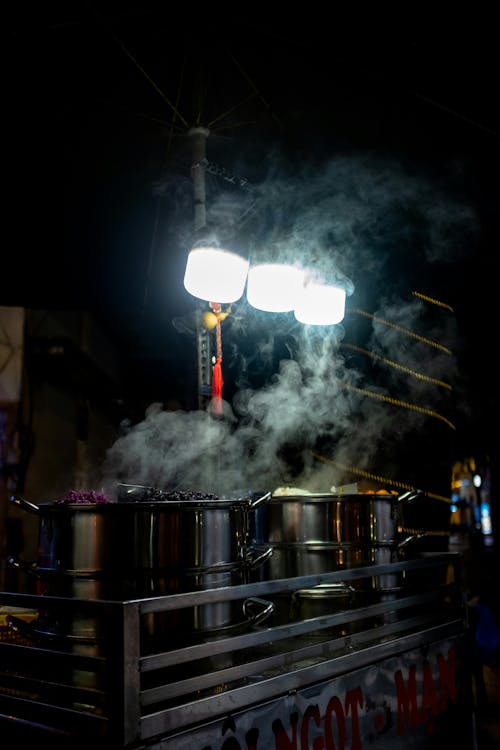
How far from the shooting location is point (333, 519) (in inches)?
120

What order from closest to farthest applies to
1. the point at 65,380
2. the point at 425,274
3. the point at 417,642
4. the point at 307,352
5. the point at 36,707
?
the point at 36,707 < the point at 417,642 < the point at 307,352 < the point at 425,274 < the point at 65,380

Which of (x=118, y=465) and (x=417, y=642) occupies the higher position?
(x=118, y=465)

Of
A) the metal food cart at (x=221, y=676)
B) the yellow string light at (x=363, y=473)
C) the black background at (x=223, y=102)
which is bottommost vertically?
the metal food cart at (x=221, y=676)

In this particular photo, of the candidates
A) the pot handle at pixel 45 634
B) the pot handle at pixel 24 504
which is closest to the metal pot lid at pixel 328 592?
the pot handle at pixel 45 634

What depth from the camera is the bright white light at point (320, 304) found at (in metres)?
4.40

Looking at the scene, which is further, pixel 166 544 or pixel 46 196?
pixel 46 196

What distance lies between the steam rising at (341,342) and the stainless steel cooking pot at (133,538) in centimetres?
255

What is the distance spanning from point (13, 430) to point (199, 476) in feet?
11.5

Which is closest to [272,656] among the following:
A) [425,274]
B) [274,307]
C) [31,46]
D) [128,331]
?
[274,307]

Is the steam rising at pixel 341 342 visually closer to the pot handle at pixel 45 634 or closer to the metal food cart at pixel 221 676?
the metal food cart at pixel 221 676

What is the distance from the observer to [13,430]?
7219 millimetres

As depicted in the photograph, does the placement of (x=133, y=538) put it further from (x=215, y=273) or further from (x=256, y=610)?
(x=215, y=273)

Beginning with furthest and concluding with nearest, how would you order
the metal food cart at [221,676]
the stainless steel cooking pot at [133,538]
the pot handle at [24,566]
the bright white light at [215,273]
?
the bright white light at [215,273] → the pot handle at [24,566] → the stainless steel cooking pot at [133,538] → the metal food cart at [221,676]

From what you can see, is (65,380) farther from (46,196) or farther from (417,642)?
(417,642)
